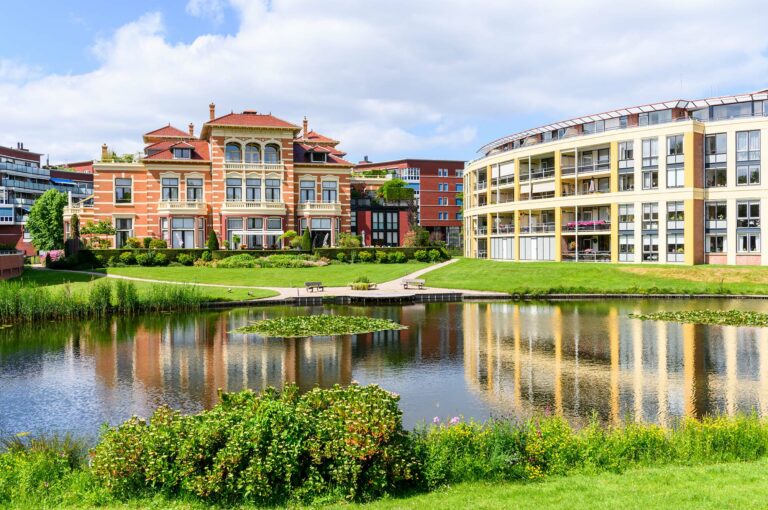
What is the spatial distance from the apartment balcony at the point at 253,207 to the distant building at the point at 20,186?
4031 centimetres

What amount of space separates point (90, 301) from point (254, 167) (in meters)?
34.2

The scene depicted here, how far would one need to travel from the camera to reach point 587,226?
58281 mm

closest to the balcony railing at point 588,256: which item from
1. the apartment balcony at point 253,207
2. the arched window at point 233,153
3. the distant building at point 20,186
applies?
the apartment balcony at point 253,207

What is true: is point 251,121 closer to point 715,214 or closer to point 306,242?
point 306,242

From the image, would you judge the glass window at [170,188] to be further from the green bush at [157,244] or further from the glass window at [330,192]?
the glass window at [330,192]

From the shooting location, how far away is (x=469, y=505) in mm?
8609

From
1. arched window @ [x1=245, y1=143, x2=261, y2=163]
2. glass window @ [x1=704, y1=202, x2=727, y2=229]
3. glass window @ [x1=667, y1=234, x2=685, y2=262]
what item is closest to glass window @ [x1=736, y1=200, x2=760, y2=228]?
glass window @ [x1=704, y1=202, x2=727, y2=229]

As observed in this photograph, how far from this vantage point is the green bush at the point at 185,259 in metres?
56.0

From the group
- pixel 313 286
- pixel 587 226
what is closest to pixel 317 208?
pixel 313 286

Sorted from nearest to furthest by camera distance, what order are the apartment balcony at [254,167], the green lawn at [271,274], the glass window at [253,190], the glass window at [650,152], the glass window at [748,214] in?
1. the green lawn at [271,274]
2. the glass window at [748,214]
3. the glass window at [650,152]
4. the apartment balcony at [254,167]
5. the glass window at [253,190]

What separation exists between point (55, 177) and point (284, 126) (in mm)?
59780

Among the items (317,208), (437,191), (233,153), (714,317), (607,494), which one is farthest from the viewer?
(437,191)

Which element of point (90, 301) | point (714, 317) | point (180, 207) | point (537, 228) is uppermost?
point (180, 207)

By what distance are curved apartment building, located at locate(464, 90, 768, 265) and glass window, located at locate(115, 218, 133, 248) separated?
39.1 meters
